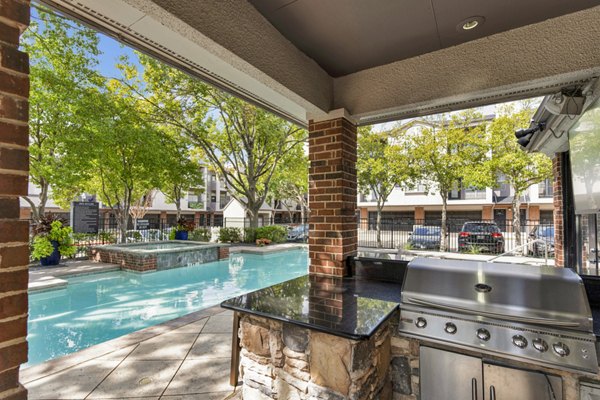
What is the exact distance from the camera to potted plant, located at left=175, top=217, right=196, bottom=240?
12156 mm

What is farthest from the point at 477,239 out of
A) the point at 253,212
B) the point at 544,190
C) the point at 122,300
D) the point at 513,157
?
the point at 122,300

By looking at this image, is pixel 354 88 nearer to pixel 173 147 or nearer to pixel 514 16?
pixel 514 16

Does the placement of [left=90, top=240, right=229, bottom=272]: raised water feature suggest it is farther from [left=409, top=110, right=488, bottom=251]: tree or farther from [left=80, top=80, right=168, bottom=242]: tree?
[left=409, top=110, right=488, bottom=251]: tree

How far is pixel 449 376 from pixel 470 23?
250 cm

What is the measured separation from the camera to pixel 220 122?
13.0 m

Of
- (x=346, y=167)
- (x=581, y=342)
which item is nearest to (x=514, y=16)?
(x=346, y=167)

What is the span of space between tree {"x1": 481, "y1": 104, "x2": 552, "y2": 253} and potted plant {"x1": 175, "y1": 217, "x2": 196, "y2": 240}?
38.6 ft

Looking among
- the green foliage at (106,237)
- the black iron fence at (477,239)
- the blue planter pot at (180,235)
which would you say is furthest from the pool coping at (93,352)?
the black iron fence at (477,239)

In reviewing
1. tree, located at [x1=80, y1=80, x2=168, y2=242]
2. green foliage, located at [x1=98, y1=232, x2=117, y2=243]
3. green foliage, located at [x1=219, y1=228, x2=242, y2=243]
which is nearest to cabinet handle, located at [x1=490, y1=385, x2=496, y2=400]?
tree, located at [x1=80, y1=80, x2=168, y2=242]

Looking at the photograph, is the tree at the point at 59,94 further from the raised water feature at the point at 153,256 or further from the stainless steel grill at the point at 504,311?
the stainless steel grill at the point at 504,311

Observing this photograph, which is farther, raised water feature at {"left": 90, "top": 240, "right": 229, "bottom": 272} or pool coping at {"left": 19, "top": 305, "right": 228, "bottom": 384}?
raised water feature at {"left": 90, "top": 240, "right": 229, "bottom": 272}

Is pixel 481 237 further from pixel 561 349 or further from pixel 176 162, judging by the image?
pixel 176 162

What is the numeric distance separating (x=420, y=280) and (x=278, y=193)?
1007 inches

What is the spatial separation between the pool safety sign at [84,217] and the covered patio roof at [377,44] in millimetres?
9394
